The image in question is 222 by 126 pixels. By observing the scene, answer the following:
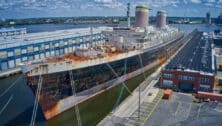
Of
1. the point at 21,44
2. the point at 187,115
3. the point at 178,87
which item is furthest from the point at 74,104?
the point at 21,44

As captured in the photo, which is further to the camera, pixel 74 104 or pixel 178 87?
pixel 178 87

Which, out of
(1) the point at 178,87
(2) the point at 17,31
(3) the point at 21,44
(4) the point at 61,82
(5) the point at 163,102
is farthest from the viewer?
(2) the point at 17,31

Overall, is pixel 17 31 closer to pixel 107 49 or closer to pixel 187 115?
pixel 107 49

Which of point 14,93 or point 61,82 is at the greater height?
point 61,82

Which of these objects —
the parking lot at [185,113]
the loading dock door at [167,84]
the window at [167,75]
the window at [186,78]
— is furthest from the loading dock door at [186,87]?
the parking lot at [185,113]

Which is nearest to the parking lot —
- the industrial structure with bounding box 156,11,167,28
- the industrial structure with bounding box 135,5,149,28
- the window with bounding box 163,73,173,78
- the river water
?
the window with bounding box 163,73,173,78

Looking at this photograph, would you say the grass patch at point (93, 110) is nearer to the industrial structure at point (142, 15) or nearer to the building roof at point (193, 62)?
the building roof at point (193, 62)

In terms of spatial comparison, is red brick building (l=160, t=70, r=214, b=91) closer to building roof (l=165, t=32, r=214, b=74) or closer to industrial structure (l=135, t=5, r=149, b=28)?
building roof (l=165, t=32, r=214, b=74)

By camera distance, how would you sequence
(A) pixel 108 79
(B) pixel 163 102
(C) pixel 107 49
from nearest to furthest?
1. (B) pixel 163 102
2. (A) pixel 108 79
3. (C) pixel 107 49

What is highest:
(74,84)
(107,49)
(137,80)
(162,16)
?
(162,16)
